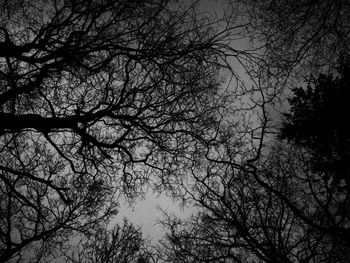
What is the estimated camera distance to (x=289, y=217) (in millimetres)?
8961

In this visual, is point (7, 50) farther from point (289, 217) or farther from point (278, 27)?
point (289, 217)

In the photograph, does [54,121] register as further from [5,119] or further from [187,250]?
[187,250]

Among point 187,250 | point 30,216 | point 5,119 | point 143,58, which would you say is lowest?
point 187,250

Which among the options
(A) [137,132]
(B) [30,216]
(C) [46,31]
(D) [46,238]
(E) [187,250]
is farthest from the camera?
(B) [30,216]

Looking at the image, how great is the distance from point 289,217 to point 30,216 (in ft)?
37.7

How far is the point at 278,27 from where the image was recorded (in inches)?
186

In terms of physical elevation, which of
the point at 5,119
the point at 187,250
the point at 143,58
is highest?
the point at 143,58

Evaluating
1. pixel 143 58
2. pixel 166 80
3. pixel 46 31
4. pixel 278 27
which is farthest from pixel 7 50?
pixel 278 27

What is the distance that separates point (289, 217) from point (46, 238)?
10.00 metres

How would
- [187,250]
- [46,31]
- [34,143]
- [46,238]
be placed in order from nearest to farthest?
[46,31]
[34,143]
[187,250]
[46,238]

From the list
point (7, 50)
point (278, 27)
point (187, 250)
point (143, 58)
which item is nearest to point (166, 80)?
point (143, 58)

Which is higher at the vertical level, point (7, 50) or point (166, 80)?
point (166, 80)

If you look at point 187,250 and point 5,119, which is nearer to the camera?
point 5,119

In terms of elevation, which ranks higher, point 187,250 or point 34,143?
point 34,143
